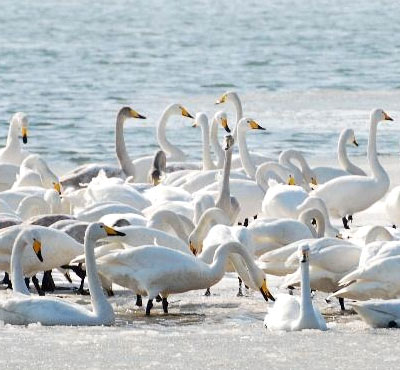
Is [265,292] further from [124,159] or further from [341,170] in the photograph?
[124,159]

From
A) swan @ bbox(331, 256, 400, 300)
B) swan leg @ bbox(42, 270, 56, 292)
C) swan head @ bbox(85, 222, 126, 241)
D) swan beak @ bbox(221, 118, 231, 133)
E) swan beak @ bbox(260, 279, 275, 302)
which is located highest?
swan beak @ bbox(221, 118, 231, 133)

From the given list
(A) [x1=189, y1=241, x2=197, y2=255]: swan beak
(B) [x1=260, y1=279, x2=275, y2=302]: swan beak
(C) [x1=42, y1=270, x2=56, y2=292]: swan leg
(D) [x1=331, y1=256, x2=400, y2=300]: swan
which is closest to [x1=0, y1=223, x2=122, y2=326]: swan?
(B) [x1=260, y1=279, x2=275, y2=302]: swan beak

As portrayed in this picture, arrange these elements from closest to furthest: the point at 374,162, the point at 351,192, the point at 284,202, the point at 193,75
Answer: the point at 284,202, the point at 351,192, the point at 374,162, the point at 193,75

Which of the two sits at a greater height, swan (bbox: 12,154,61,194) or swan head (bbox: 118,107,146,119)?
swan head (bbox: 118,107,146,119)

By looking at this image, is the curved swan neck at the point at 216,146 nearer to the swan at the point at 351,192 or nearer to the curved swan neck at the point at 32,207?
the swan at the point at 351,192

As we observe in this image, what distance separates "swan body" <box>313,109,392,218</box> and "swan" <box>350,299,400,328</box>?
5.59 meters

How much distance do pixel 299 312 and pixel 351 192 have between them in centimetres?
593

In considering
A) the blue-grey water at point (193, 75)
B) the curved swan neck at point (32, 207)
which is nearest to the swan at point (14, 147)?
the blue-grey water at point (193, 75)

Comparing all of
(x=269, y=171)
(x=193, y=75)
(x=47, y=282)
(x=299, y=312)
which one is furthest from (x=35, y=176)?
(x=193, y=75)

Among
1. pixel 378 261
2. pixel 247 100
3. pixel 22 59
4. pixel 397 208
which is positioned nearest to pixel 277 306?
pixel 378 261

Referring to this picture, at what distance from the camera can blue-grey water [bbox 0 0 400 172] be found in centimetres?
2248

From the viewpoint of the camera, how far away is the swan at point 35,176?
1475 cm

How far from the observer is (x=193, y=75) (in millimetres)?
35875

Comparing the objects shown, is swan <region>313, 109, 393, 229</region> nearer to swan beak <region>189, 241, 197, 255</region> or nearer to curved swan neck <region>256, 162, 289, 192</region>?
curved swan neck <region>256, 162, 289, 192</region>
